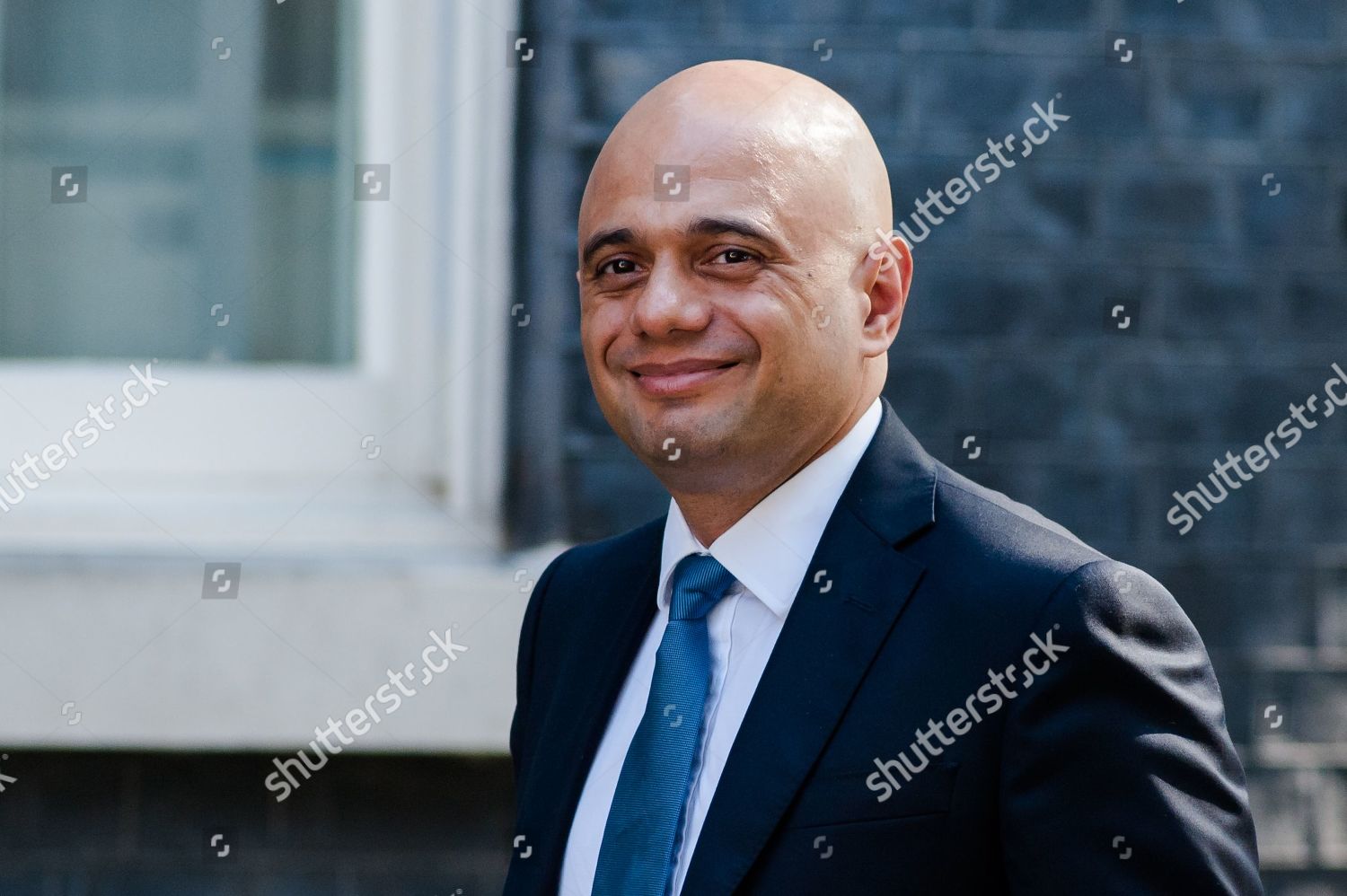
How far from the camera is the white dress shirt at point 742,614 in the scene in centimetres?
167

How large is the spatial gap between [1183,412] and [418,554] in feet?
6.48

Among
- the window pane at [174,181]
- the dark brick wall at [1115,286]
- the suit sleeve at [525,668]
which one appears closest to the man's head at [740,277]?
the suit sleeve at [525,668]

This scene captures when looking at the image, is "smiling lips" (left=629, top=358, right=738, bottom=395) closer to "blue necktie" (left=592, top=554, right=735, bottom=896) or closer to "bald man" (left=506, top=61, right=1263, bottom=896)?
"bald man" (left=506, top=61, right=1263, bottom=896)

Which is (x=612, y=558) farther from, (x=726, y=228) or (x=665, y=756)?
(x=726, y=228)

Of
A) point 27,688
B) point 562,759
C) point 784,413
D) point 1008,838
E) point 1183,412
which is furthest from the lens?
point 1183,412

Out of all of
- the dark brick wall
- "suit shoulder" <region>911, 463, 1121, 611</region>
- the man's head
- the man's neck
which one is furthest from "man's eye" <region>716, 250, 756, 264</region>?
the dark brick wall

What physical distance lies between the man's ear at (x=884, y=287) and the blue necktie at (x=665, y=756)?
14.1 inches

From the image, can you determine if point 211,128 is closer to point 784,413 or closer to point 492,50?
point 492,50

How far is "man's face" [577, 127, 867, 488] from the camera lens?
1.68 metres

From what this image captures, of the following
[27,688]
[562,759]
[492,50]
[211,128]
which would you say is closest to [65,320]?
[211,128]

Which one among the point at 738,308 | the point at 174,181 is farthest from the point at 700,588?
the point at 174,181

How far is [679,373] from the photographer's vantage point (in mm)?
1710

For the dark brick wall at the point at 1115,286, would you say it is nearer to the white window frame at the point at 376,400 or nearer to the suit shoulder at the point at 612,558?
the white window frame at the point at 376,400

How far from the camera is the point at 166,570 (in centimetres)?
329
